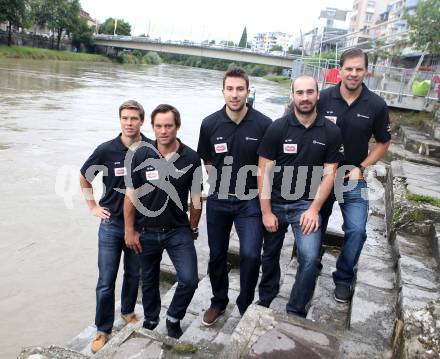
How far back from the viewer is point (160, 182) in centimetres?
329

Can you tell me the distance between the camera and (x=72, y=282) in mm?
5445

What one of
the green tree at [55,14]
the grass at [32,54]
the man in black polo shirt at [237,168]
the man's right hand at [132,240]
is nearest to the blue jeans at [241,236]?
the man in black polo shirt at [237,168]

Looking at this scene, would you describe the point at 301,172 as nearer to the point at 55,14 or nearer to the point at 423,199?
the point at 423,199

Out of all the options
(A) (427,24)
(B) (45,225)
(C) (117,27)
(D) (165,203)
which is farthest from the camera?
(C) (117,27)

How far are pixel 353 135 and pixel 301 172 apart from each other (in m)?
0.58

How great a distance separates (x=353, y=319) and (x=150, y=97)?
2373cm

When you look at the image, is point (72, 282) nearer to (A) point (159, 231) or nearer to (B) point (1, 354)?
(B) point (1, 354)

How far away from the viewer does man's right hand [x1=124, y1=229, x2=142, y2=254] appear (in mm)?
3359

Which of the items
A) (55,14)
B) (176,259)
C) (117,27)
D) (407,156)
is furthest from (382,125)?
(117,27)

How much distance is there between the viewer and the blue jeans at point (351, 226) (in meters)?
3.39

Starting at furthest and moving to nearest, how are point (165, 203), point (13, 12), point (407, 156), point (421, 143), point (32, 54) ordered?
1. point (13, 12)
2. point (32, 54)
3. point (421, 143)
4. point (407, 156)
5. point (165, 203)

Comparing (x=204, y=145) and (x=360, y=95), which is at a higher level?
(x=360, y=95)

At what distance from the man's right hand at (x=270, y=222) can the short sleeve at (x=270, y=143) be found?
41 centimetres

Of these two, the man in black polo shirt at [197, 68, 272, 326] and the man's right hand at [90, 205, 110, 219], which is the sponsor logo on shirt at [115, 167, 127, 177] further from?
the man in black polo shirt at [197, 68, 272, 326]
